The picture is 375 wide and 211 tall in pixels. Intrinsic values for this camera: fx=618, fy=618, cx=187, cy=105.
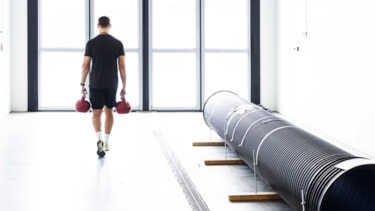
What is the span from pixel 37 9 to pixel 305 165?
7230 millimetres

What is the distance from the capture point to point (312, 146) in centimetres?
391

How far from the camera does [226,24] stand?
10.3 m

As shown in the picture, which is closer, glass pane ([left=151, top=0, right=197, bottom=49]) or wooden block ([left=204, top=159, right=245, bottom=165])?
wooden block ([left=204, top=159, right=245, bottom=165])

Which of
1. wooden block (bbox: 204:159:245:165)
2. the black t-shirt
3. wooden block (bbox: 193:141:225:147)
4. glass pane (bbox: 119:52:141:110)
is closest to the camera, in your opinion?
wooden block (bbox: 204:159:245:165)

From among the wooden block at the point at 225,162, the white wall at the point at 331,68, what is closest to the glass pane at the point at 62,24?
the white wall at the point at 331,68

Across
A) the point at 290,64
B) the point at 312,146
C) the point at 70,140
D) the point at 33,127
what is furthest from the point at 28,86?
the point at 312,146

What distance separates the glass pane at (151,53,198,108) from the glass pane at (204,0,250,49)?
18.1 inches

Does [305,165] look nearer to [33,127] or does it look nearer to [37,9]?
[33,127]

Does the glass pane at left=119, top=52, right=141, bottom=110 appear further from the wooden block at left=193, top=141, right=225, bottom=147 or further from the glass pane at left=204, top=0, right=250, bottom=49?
the wooden block at left=193, top=141, right=225, bottom=147

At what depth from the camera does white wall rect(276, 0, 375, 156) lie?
6.29 meters

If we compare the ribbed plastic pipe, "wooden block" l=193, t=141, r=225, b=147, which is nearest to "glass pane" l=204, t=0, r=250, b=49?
"wooden block" l=193, t=141, r=225, b=147

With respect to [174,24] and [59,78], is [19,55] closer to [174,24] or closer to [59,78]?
[59,78]

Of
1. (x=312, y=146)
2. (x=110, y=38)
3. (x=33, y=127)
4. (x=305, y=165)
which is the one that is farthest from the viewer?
(x=33, y=127)

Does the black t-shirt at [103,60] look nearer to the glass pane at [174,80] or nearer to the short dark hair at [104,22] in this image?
the short dark hair at [104,22]
